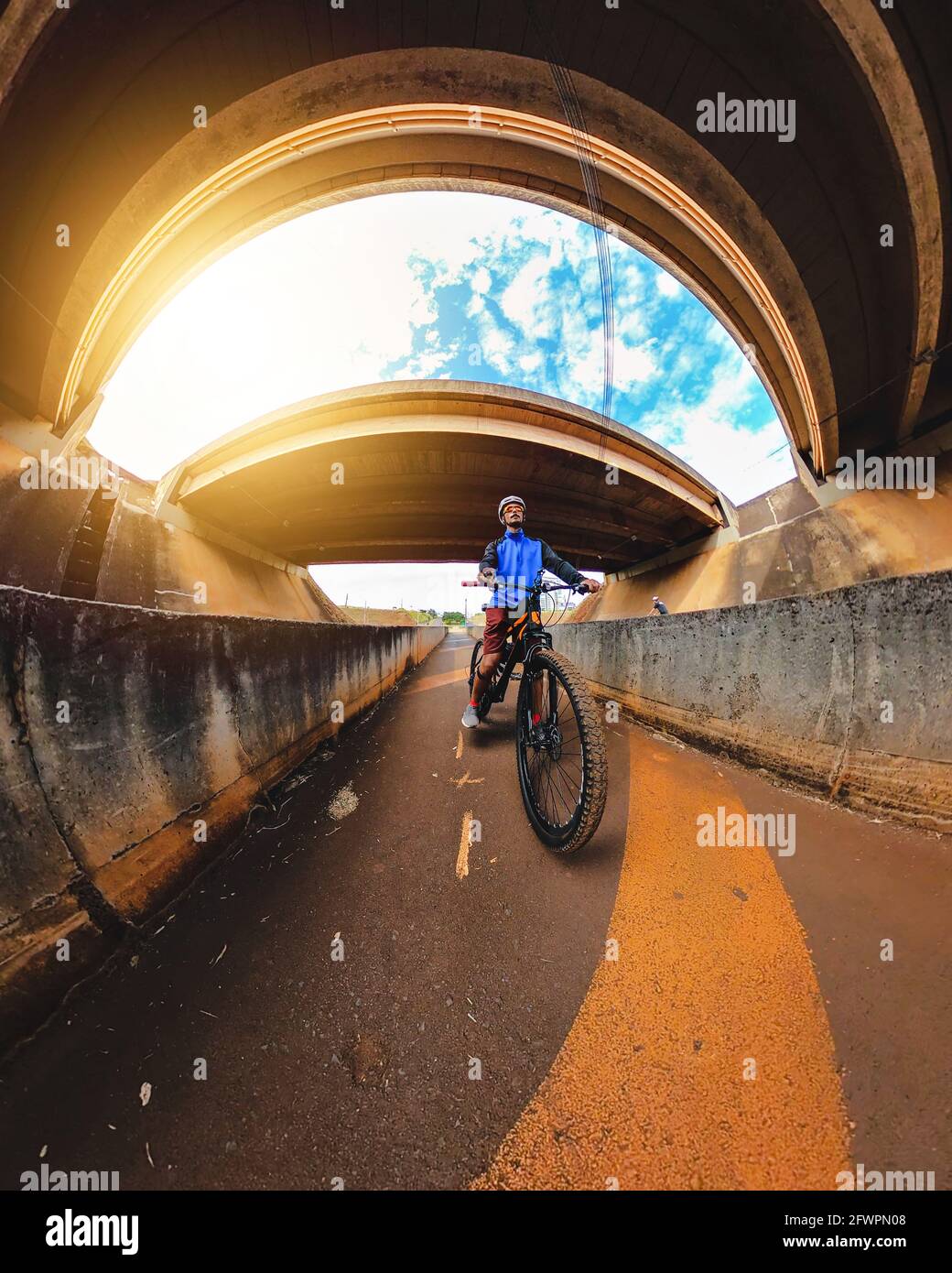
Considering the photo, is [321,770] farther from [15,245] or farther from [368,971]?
[15,245]

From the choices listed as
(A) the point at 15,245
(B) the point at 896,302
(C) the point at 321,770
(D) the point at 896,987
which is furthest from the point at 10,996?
(B) the point at 896,302

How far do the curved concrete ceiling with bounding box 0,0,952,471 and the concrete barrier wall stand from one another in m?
8.26

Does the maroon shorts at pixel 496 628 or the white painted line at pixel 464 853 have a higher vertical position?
the maroon shorts at pixel 496 628

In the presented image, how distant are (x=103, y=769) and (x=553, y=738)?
246 centimetres

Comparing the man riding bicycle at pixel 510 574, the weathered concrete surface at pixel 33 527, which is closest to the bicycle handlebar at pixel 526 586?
the man riding bicycle at pixel 510 574

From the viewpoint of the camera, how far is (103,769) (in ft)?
5.63

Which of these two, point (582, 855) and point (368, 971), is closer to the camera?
point (368, 971)

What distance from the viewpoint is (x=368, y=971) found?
5.36 ft

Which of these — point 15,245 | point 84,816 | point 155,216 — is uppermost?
point 155,216

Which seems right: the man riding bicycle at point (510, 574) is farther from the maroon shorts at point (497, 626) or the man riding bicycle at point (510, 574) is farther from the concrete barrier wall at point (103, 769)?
the concrete barrier wall at point (103, 769)

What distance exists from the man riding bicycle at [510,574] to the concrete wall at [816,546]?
4190 millimetres

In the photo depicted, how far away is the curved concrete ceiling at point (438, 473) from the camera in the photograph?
1082 cm

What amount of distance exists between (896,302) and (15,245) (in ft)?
53.0
